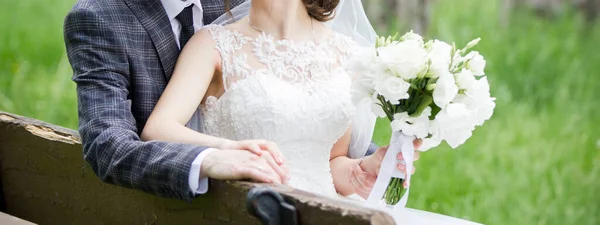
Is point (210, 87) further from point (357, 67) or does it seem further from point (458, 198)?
point (458, 198)

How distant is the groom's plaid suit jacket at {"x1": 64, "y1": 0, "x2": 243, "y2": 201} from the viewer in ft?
6.56

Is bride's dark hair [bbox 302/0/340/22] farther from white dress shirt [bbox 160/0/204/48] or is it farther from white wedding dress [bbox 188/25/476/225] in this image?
white dress shirt [bbox 160/0/204/48]

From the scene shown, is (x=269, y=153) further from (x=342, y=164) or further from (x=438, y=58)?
(x=342, y=164)

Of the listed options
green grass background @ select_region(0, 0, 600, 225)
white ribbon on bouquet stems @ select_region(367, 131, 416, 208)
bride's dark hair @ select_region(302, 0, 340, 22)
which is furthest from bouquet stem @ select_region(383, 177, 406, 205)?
green grass background @ select_region(0, 0, 600, 225)

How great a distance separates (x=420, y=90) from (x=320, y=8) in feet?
1.96

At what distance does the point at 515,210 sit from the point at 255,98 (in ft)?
9.05

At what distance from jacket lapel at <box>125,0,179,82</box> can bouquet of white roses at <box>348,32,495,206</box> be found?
53 cm

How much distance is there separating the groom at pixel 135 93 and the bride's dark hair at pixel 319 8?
9.8 inches

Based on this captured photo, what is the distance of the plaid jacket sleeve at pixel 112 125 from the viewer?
1.97 m

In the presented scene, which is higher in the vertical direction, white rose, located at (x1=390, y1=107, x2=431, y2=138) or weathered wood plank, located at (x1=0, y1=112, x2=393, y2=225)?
white rose, located at (x1=390, y1=107, x2=431, y2=138)

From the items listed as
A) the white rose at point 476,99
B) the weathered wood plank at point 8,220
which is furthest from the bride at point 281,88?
the weathered wood plank at point 8,220

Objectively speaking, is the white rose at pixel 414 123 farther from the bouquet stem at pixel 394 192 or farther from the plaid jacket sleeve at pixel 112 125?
the plaid jacket sleeve at pixel 112 125

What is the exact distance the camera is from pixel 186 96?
2434 mm

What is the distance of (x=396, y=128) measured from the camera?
230 cm
